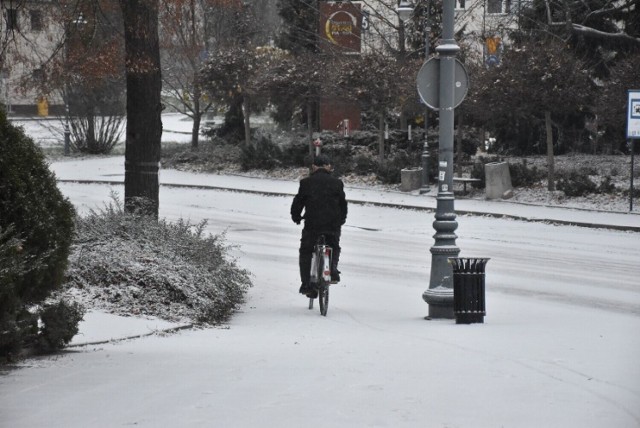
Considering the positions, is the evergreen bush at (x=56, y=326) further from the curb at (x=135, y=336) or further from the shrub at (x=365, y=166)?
the shrub at (x=365, y=166)

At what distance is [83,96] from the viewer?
162 feet

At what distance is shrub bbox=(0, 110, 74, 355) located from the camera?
8.94 m

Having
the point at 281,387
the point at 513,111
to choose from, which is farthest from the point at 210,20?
the point at 281,387

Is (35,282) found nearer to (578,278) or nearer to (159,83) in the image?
(159,83)

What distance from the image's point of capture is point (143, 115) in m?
16.1

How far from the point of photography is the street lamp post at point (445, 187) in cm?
1374

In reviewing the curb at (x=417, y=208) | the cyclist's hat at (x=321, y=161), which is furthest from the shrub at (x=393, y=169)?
the cyclist's hat at (x=321, y=161)

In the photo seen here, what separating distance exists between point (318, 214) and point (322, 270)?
0.76m

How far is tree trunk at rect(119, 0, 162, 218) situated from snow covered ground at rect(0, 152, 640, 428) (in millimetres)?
2092

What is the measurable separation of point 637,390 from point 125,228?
769 centimetres

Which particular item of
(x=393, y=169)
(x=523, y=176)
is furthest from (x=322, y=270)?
(x=393, y=169)

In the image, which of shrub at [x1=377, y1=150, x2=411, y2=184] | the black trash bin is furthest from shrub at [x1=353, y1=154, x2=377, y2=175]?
the black trash bin

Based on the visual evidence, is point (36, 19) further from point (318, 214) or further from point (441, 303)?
point (441, 303)

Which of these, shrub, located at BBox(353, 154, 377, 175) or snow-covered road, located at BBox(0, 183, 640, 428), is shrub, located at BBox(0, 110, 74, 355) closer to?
snow-covered road, located at BBox(0, 183, 640, 428)
